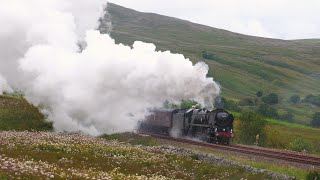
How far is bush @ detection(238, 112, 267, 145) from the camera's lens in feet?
221

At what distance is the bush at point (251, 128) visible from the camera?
67.3m

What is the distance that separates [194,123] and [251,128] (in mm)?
12646

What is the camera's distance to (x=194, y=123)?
5872 cm

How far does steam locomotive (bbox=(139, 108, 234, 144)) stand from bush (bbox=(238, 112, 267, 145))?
10573mm

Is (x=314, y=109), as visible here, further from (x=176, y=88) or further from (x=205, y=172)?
(x=205, y=172)

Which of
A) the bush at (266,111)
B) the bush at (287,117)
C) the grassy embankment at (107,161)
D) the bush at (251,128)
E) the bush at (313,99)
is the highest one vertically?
the bush at (313,99)

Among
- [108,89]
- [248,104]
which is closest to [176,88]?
[108,89]

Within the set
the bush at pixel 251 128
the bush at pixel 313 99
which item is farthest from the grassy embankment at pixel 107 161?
the bush at pixel 313 99

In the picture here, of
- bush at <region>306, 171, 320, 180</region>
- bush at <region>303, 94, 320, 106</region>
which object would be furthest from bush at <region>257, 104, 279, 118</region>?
bush at <region>306, 171, 320, 180</region>

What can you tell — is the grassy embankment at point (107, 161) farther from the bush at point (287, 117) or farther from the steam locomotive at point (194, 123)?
the bush at point (287, 117)

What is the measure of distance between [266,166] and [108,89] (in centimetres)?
2163

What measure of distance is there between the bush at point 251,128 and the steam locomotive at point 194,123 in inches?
416

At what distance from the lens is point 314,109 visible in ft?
579

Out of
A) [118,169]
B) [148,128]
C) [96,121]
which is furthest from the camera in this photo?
[148,128]
